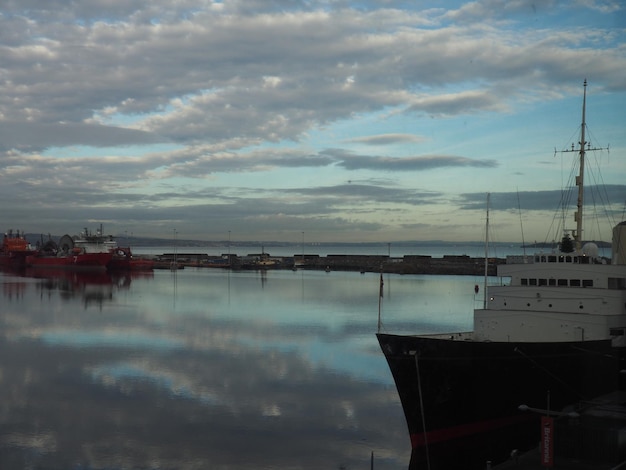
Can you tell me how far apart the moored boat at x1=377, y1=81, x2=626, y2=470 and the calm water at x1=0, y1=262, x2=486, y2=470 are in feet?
7.45

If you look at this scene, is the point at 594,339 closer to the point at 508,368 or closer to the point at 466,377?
the point at 508,368

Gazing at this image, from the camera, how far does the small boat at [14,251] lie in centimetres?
15862

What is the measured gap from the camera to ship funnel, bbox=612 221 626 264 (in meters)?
33.9

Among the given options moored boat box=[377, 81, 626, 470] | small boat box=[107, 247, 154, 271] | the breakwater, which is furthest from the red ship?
moored boat box=[377, 81, 626, 470]

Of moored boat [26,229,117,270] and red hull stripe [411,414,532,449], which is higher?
moored boat [26,229,117,270]

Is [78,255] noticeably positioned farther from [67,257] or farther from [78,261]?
[67,257]

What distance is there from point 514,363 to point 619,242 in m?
16.5

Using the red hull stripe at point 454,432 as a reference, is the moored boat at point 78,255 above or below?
above

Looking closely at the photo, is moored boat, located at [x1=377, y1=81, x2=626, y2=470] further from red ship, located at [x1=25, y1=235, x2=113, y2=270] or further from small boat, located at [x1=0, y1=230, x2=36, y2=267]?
small boat, located at [x1=0, y1=230, x2=36, y2=267]

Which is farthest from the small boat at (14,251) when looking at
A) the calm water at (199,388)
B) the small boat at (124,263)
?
the calm water at (199,388)

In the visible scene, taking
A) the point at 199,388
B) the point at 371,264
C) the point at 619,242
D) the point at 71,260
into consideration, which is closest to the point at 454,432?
the point at 199,388

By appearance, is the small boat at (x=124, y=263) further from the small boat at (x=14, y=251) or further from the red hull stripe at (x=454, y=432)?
the red hull stripe at (x=454, y=432)

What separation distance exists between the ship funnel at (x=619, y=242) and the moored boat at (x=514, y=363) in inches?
353

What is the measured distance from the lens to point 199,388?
99.3 ft
